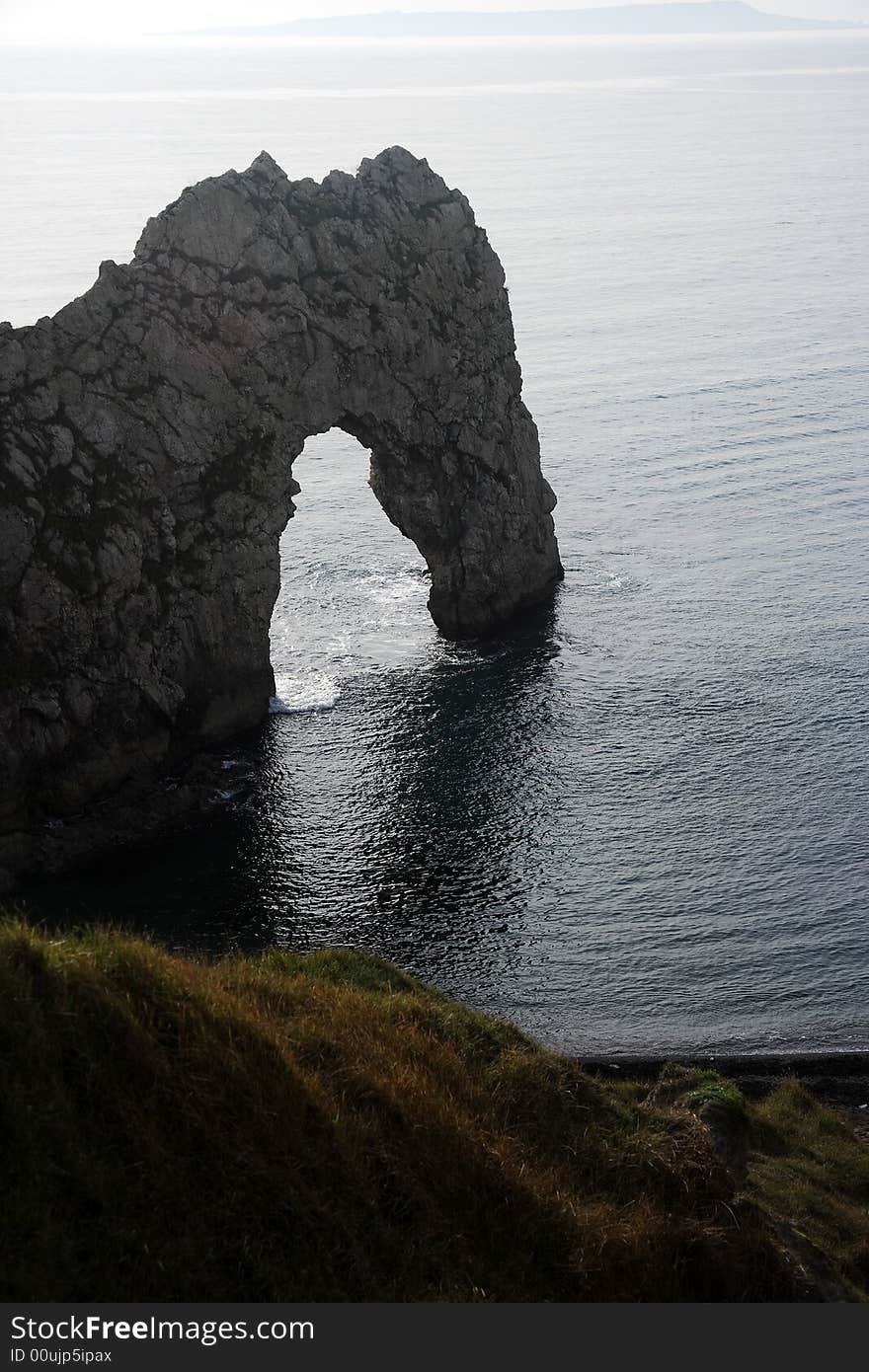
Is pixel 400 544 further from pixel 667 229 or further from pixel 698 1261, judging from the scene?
pixel 667 229

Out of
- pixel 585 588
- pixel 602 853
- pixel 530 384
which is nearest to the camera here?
pixel 602 853

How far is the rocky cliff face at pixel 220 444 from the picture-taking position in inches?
2360

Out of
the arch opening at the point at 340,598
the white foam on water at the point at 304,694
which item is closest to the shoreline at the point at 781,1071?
the white foam on water at the point at 304,694

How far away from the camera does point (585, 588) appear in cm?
8488

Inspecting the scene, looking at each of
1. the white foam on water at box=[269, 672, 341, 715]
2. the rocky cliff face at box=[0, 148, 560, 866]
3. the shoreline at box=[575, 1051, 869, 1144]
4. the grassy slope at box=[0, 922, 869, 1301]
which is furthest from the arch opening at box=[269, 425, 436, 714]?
the grassy slope at box=[0, 922, 869, 1301]

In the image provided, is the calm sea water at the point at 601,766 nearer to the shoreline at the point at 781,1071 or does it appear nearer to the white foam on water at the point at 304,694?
the white foam on water at the point at 304,694

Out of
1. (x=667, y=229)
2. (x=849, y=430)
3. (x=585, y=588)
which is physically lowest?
(x=585, y=588)

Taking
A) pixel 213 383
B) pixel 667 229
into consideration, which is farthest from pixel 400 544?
pixel 667 229

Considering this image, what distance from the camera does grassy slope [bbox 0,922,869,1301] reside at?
22.6 meters

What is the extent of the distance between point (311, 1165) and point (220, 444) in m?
47.9

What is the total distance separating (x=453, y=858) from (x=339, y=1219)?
33984 millimetres

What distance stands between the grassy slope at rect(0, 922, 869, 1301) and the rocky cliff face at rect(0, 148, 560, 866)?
31.7m

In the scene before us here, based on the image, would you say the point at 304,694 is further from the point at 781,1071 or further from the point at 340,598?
the point at 781,1071

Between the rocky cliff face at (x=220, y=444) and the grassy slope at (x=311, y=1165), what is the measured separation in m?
31.7
